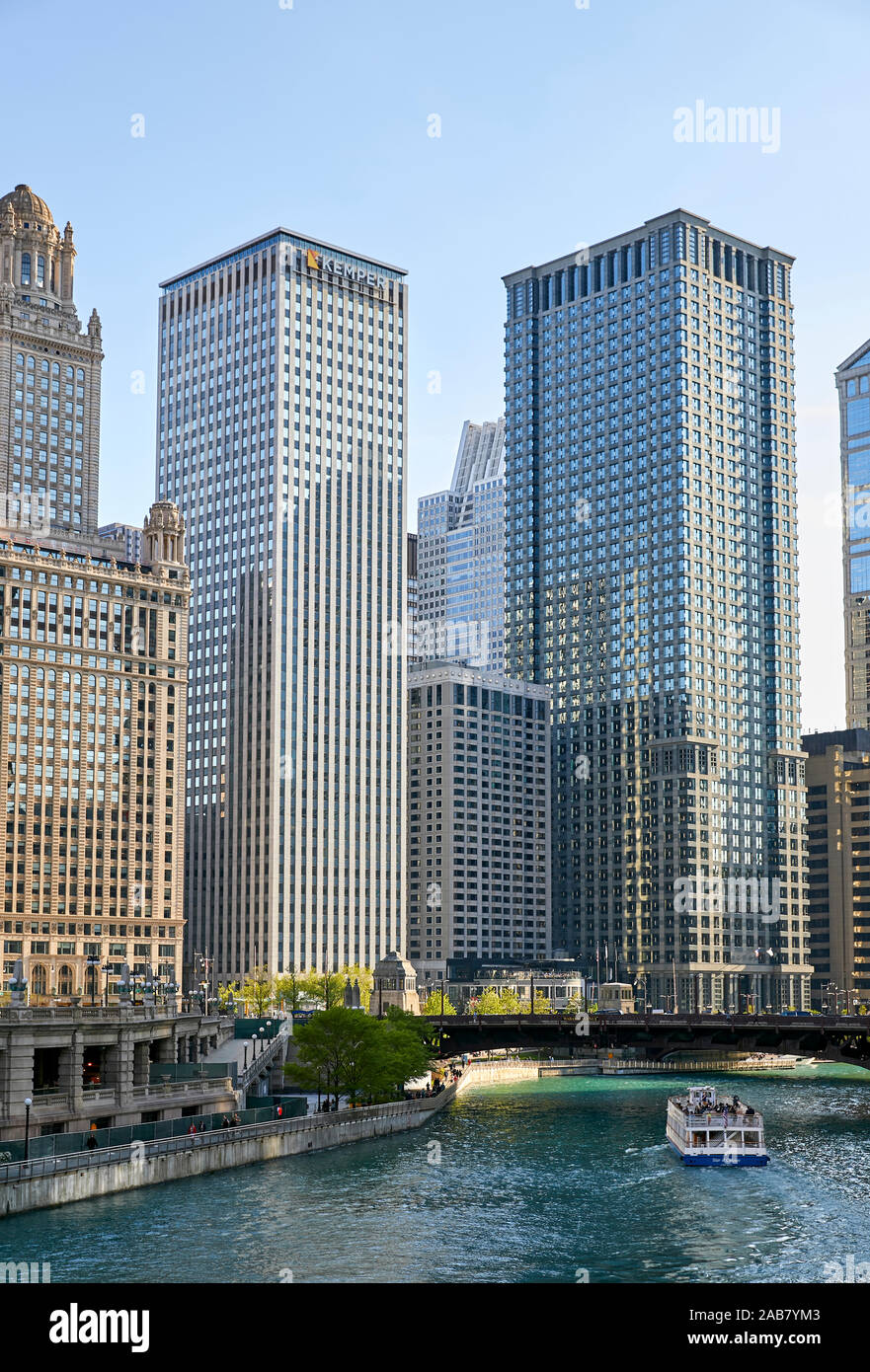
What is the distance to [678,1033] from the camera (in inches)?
6088

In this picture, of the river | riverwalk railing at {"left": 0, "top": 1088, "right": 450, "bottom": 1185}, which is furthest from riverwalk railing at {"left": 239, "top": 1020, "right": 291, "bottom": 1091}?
the river

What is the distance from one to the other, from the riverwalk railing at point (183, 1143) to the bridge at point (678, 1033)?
28538mm

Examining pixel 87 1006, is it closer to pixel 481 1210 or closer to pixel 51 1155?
pixel 51 1155

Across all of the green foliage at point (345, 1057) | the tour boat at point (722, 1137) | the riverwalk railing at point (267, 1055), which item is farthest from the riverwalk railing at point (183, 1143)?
the tour boat at point (722, 1137)

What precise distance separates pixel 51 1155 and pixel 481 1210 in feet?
68.0

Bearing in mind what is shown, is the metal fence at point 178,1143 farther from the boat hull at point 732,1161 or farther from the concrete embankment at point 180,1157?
the boat hull at point 732,1161

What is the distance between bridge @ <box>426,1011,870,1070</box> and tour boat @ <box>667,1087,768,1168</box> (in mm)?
38126

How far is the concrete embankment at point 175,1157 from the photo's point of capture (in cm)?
7406

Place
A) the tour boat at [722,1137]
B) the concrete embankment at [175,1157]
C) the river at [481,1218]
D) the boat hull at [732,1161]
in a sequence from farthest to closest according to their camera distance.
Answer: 1. the tour boat at [722,1137]
2. the boat hull at [732,1161]
3. the concrete embankment at [175,1157]
4. the river at [481,1218]

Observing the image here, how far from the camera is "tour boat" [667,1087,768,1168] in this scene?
10281 centimetres

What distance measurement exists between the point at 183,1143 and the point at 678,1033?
2926 inches

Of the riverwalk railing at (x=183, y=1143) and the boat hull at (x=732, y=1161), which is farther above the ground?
the riverwalk railing at (x=183, y=1143)
